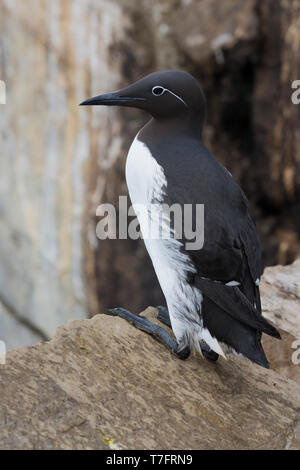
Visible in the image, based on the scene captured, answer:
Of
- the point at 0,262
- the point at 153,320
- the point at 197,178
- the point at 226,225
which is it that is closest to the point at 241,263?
the point at 226,225

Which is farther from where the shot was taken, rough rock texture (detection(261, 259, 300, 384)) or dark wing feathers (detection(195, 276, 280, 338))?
rough rock texture (detection(261, 259, 300, 384))

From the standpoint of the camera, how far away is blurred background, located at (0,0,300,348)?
5723 mm

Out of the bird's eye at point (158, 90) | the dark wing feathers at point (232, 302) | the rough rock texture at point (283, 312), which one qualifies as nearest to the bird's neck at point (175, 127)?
the bird's eye at point (158, 90)

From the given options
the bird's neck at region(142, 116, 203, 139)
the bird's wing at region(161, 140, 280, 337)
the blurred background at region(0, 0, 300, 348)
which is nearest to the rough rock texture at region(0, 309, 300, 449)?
the bird's wing at region(161, 140, 280, 337)

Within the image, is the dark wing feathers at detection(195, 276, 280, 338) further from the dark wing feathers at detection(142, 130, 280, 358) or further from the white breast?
the white breast

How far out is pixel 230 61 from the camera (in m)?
5.80

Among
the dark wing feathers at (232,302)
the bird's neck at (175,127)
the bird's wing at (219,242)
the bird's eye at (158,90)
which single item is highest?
the bird's eye at (158,90)

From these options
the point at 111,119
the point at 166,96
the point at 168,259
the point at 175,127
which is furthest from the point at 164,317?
the point at 111,119

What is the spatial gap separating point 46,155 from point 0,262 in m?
1.35

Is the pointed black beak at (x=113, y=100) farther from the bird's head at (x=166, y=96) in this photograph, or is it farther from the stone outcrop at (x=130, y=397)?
the stone outcrop at (x=130, y=397)

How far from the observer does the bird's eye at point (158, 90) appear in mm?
2670

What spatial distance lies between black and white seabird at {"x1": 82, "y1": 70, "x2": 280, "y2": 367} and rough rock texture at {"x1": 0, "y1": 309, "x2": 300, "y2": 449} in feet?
0.46

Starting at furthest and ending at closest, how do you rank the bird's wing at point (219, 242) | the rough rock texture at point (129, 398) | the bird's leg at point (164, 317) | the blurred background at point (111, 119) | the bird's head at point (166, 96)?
1. the blurred background at point (111, 119)
2. the bird's leg at point (164, 317)
3. the bird's head at point (166, 96)
4. the bird's wing at point (219, 242)
5. the rough rock texture at point (129, 398)

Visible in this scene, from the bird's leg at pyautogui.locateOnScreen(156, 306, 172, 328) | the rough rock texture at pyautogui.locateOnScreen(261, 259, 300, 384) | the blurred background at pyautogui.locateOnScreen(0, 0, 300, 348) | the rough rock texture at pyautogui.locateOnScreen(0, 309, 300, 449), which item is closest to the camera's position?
the rough rock texture at pyautogui.locateOnScreen(0, 309, 300, 449)
